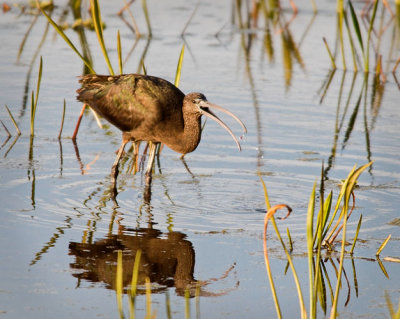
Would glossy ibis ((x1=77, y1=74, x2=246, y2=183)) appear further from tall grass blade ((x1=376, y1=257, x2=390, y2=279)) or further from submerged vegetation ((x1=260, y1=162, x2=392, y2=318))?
tall grass blade ((x1=376, y1=257, x2=390, y2=279))

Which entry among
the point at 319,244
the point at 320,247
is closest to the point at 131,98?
the point at 320,247

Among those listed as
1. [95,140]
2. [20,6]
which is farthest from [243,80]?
[20,6]

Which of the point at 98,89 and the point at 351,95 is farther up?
the point at 98,89

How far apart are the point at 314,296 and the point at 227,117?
594cm

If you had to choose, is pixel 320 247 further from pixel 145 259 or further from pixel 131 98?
pixel 131 98

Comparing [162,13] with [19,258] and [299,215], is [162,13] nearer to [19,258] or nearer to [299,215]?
[299,215]

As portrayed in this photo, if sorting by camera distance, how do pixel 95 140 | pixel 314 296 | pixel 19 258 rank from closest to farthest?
pixel 314 296 → pixel 19 258 → pixel 95 140

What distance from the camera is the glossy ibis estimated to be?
7004 millimetres

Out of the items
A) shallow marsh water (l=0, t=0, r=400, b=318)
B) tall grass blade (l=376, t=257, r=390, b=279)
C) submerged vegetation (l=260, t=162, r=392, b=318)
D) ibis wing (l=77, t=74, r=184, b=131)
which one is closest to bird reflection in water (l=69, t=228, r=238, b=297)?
shallow marsh water (l=0, t=0, r=400, b=318)

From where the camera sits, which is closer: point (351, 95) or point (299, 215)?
point (299, 215)

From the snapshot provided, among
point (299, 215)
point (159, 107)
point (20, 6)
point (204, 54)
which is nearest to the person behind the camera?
point (299, 215)

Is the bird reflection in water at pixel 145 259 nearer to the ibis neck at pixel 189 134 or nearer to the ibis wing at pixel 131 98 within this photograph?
the ibis neck at pixel 189 134

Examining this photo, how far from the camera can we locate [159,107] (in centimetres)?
701

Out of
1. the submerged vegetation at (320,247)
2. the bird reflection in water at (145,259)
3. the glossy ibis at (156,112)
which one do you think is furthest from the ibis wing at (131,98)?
the submerged vegetation at (320,247)
